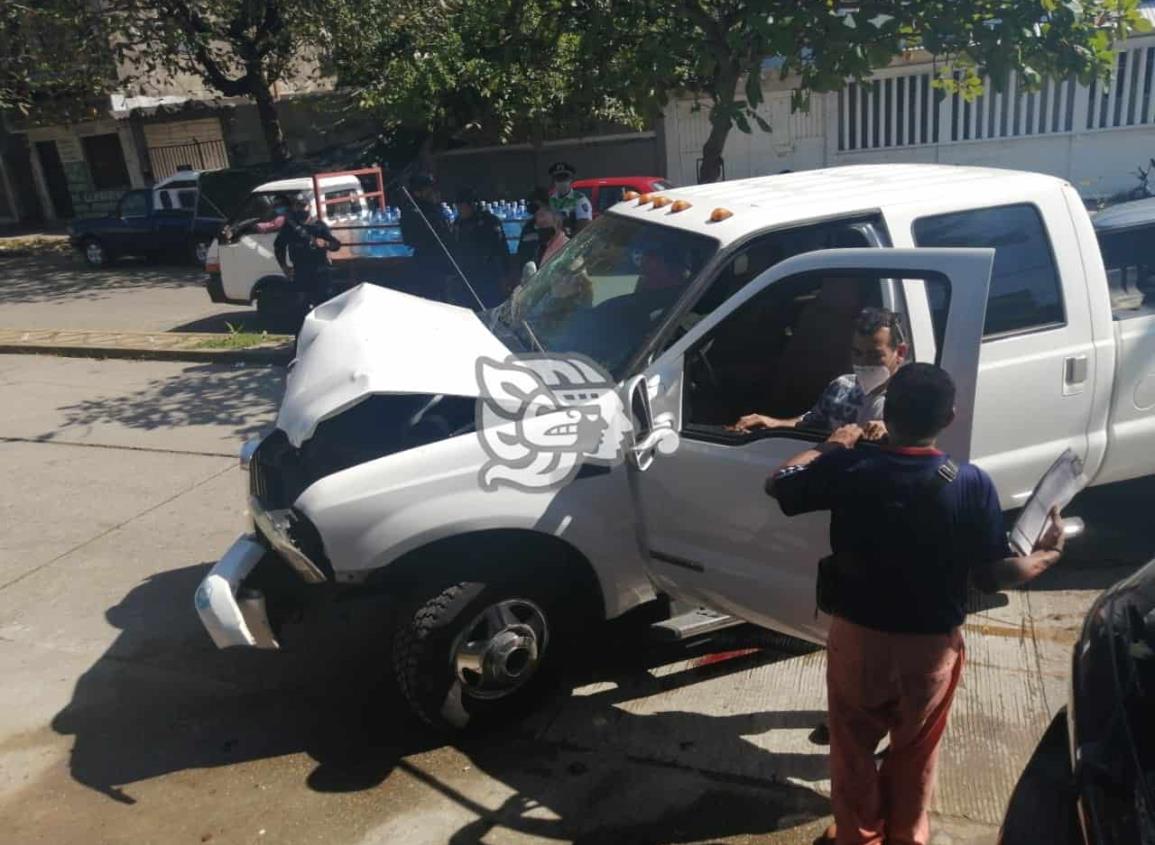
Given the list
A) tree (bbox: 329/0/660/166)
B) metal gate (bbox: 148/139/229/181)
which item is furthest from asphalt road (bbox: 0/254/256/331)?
metal gate (bbox: 148/139/229/181)

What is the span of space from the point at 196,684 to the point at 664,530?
234 centimetres

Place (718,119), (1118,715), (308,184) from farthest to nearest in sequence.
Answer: (308,184) → (718,119) → (1118,715)

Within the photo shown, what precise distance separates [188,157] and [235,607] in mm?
25859

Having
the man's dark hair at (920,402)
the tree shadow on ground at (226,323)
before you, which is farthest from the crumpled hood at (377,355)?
the tree shadow on ground at (226,323)

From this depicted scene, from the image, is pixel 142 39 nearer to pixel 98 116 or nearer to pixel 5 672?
pixel 98 116

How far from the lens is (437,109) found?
57.4ft

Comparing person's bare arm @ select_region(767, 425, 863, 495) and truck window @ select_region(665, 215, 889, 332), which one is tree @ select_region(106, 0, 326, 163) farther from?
person's bare arm @ select_region(767, 425, 863, 495)

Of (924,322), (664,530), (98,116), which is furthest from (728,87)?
(98,116)

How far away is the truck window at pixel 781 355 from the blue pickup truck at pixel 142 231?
16.6 m

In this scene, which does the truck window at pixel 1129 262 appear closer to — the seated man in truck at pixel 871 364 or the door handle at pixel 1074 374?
the door handle at pixel 1074 374

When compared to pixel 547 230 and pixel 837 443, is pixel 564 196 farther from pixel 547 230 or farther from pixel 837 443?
pixel 837 443

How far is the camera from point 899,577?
267cm

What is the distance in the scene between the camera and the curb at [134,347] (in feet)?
33.7

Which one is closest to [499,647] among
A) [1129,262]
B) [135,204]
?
[1129,262]
